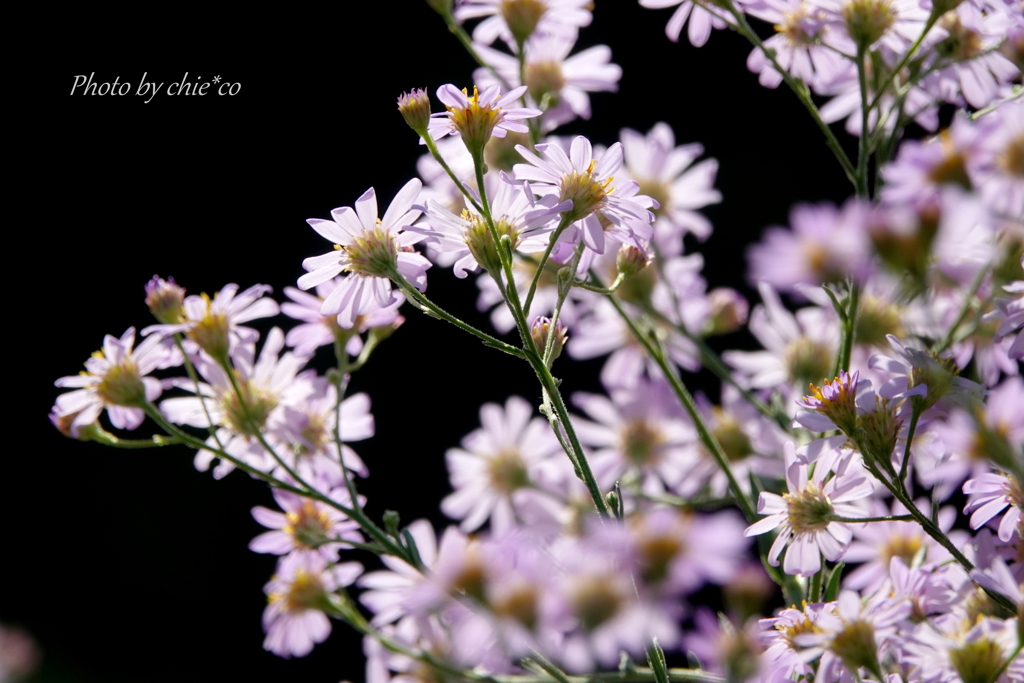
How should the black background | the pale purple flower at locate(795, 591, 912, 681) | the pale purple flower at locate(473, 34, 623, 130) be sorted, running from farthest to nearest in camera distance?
1. the black background
2. the pale purple flower at locate(473, 34, 623, 130)
3. the pale purple flower at locate(795, 591, 912, 681)

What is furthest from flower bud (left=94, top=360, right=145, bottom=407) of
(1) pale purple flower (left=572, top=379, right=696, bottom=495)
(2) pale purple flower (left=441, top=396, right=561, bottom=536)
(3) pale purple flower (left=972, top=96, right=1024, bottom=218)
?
(3) pale purple flower (left=972, top=96, right=1024, bottom=218)

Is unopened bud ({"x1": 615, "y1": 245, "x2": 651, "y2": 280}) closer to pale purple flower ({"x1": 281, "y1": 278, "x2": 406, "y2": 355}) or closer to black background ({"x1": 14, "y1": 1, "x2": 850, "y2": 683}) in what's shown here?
pale purple flower ({"x1": 281, "y1": 278, "x2": 406, "y2": 355})

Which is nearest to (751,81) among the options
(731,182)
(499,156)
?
(731,182)

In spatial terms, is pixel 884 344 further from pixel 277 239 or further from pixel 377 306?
pixel 277 239

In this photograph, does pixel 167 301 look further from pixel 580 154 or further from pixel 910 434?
pixel 910 434

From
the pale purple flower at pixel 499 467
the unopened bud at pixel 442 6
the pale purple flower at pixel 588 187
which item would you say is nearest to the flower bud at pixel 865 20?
the pale purple flower at pixel 588 187

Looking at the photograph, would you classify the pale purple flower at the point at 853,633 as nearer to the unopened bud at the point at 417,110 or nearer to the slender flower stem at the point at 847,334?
the slender flower stem at the point at 847,334

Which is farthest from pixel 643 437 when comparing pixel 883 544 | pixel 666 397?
pixel 883 544
